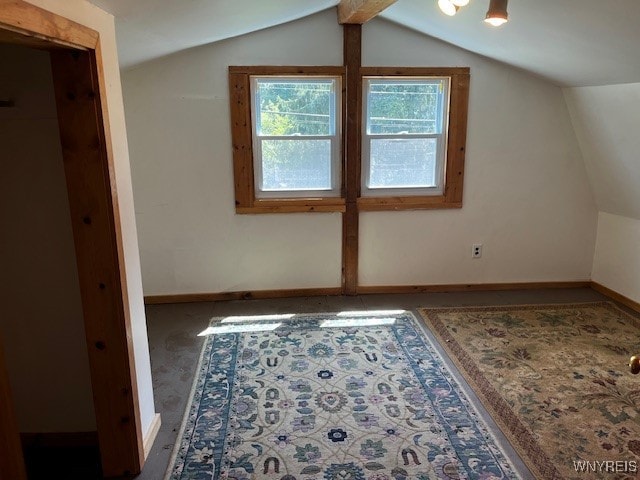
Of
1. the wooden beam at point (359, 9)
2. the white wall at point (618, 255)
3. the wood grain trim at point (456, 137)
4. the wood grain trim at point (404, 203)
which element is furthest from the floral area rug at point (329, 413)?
the wooden beam at point (359, 9)

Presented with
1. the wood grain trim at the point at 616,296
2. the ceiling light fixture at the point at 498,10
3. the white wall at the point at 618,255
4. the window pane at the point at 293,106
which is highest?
the ceiling light fixture at the point at 498,10

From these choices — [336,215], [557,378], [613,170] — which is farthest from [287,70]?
[557,378]

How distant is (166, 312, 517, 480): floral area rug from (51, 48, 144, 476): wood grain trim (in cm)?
32

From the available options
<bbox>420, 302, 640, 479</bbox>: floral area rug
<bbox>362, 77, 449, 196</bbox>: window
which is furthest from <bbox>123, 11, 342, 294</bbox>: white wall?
<bbox>420, 302, 640, 479</bbox>: floral area rug

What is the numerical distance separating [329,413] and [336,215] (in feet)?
6.49

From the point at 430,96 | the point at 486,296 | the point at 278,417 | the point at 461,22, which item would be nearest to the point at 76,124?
the point at 278,417

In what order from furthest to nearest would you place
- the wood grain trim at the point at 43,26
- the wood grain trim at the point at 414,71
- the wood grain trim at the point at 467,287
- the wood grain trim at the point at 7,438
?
1. the wood grain trim at the point at 467,287
2. the wood grain trim at the point at 414,71
3. the wood grain trim at the point at 7,438
4. the wood grain trim at the point at 43,26

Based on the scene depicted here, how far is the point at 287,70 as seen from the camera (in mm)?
3768

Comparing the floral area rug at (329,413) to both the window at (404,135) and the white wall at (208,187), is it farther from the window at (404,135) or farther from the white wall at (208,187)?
the window at (404,135)

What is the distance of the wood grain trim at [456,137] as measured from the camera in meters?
3.94

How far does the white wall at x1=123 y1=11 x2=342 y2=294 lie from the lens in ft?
12.2

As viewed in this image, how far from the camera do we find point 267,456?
2168mm

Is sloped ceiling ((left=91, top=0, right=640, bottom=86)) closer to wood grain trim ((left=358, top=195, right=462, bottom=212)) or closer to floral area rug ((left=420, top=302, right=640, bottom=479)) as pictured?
wood grain trim ((left=358, top=195, right=462, bottom=212))

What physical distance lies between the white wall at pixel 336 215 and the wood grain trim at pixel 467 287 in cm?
5
